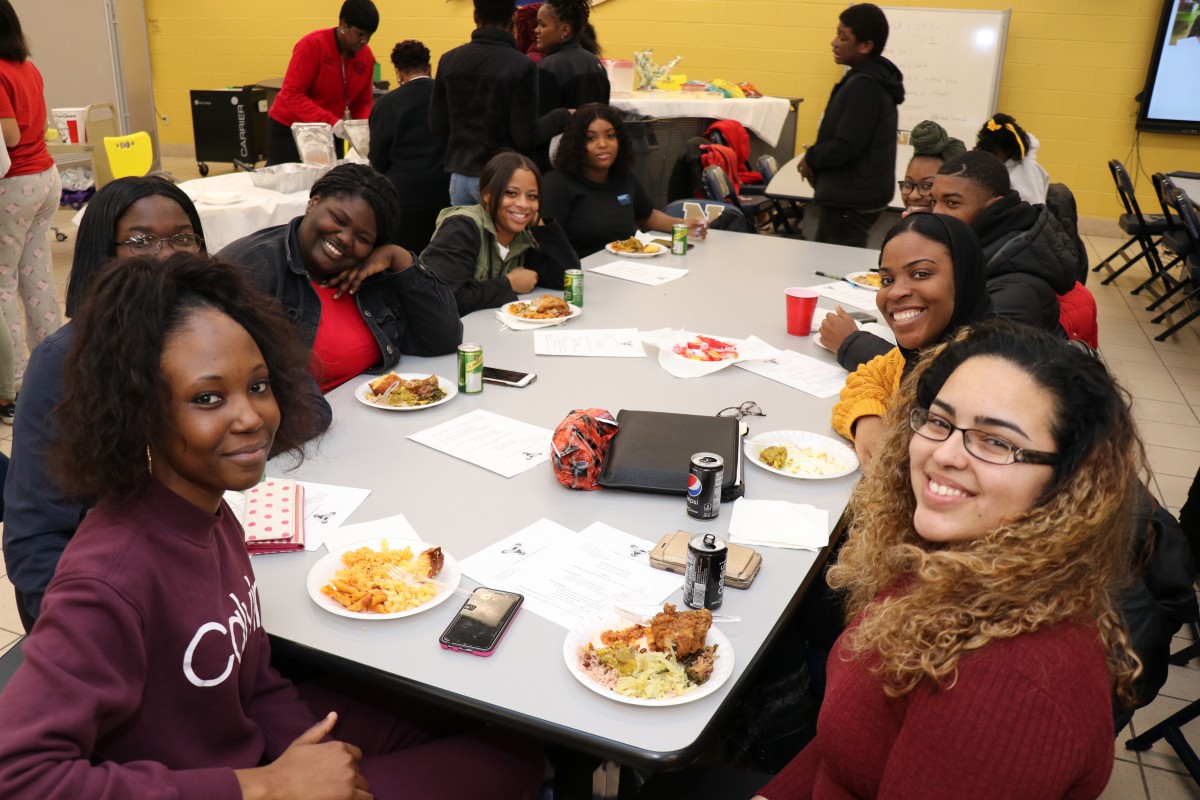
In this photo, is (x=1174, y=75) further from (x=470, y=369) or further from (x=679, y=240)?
(x=470, y=369)

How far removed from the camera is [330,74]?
5.88m

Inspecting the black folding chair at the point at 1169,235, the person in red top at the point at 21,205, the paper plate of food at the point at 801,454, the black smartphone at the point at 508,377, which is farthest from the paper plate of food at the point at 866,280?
the person in red top at the point at 21,205

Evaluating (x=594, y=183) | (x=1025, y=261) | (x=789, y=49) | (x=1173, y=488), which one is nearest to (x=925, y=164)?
(x=1025, y=261)

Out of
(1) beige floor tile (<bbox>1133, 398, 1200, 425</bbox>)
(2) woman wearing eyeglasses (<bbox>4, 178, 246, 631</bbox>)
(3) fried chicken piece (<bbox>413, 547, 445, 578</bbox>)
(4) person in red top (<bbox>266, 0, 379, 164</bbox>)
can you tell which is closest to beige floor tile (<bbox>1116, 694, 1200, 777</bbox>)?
(3) fried chicken piece (<bbox>413, 547, 445, 578</bbox>)

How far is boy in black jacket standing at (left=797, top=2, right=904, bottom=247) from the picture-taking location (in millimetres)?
4656

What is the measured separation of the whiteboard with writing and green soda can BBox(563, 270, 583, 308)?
539 cm

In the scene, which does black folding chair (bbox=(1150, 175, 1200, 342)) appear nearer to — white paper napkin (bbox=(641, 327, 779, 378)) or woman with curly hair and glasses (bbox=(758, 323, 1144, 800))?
white paper napkin (bbox=(641, 327, 779, 378))

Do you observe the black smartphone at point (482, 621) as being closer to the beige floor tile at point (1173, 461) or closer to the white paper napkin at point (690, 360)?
the white paper napkin at point (690, 360)

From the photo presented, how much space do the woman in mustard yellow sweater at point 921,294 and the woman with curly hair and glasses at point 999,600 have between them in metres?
0.99

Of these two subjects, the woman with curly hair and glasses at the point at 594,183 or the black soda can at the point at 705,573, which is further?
the woman with curly hair and glasses at the point at 594,183

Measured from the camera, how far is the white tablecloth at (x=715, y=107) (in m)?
Result: 6.50

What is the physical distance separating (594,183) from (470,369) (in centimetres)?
213

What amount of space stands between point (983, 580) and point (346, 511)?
124 cm

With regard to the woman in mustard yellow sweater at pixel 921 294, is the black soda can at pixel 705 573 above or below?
below
